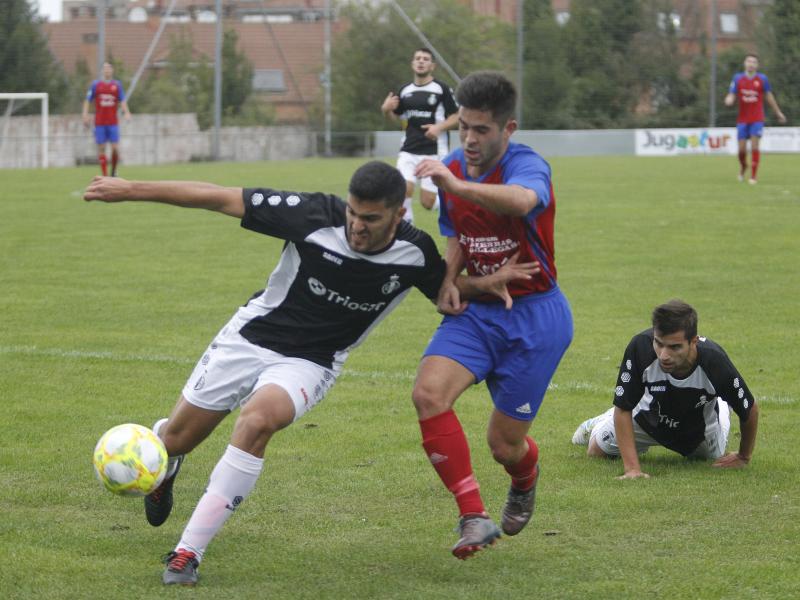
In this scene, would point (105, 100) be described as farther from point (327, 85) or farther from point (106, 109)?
point (327, 85)

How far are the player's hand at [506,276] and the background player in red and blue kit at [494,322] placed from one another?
3 centimetres

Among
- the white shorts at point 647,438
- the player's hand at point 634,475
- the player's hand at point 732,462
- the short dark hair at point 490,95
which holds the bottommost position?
the player's hand at point 634,475

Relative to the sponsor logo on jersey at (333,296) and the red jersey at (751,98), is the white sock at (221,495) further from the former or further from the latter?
the red jersey at (751,98)

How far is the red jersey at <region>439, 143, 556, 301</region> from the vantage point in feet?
16.3

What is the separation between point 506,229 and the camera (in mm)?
5012

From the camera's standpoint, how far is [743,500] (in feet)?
18.8

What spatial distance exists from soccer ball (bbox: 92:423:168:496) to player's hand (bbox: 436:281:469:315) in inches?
49.1

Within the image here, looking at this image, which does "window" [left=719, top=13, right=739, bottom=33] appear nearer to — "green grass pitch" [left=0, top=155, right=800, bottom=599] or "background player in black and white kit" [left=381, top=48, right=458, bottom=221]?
"background player in black and white kit" [left=381, top=48, right=458, bottom=221]

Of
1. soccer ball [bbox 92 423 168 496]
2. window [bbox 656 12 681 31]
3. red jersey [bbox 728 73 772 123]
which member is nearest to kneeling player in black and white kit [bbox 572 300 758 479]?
soccer ball [bbox 92 423 168 496]

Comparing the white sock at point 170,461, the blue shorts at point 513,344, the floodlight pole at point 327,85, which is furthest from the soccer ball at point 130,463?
the floodlight pole at point 327,85

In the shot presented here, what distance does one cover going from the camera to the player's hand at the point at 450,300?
509 cm

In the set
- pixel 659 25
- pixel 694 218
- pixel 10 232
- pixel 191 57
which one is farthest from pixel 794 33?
pixel 10 232

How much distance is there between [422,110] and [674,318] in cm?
1238

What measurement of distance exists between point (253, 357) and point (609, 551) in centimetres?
159
